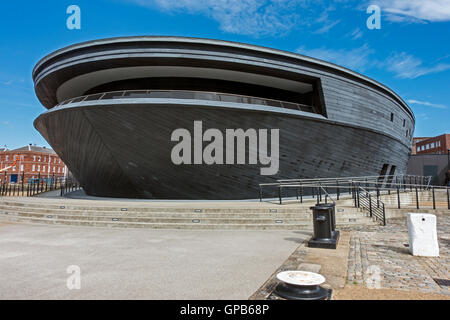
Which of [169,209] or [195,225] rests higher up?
[169,209]

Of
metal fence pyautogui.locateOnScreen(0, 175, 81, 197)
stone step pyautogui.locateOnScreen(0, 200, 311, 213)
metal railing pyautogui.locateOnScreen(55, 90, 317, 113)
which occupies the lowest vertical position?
stone step pyautogui.locateOnScreen(0, 200, 311, 213)

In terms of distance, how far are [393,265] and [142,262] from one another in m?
4.43

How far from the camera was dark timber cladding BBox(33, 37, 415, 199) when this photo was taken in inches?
484

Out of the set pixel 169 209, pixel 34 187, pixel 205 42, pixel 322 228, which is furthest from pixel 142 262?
pixel 34 187

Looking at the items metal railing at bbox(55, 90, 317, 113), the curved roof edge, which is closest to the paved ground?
metal railing at bbox(55, 90, 317, 113)

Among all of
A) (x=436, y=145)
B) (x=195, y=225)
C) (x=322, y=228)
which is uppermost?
(x=436, y=145)

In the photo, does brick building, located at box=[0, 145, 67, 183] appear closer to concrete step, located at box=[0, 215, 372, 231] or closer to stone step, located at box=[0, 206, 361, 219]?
stone step, located at box=[0, 206, 361, 219]

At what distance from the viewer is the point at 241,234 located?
26.3 feet

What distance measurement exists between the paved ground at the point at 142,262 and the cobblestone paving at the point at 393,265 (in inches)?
52.5

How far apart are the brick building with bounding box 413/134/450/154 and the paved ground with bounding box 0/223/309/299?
6294cm

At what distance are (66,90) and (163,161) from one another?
9.41 meters

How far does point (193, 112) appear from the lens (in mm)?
11945

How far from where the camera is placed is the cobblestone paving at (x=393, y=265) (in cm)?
384

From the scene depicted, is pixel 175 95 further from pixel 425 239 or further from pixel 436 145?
pixel 436 145
